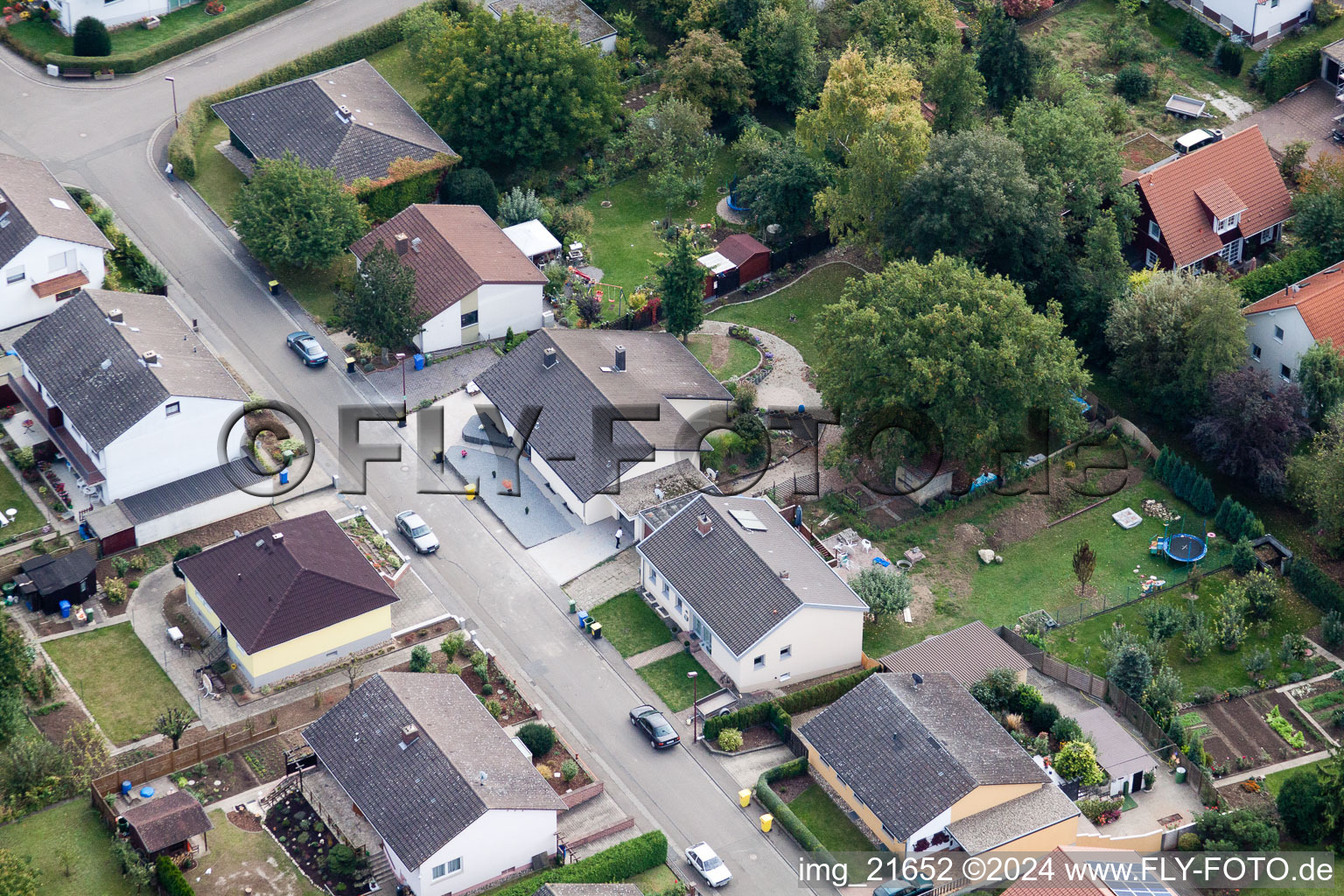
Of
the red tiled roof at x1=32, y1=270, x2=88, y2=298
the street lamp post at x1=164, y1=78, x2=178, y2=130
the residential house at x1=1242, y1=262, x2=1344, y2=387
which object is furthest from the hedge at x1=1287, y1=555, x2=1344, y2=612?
the street lamp post at x1=164, y1=78, x2=178, y2=130

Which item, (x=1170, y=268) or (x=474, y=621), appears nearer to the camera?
(x=474, y=621)

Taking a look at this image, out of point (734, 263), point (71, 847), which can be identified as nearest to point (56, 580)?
point (71, 847)

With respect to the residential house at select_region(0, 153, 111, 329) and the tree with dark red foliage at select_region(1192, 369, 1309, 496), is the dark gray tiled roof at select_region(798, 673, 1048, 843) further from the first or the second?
the residential house at select_region(0, 153, 111, 329)

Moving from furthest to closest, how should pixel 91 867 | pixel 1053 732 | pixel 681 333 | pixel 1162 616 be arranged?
pixel 681 333 → pixel 1162 616 → pixel 1053 732 → pixel 91 867

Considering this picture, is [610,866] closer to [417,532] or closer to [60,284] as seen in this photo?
[417,532]

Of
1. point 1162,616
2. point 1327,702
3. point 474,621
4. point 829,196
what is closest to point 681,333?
point 829,196

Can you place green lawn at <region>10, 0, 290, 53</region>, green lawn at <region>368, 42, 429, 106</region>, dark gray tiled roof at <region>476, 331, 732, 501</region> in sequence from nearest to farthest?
dark gray tiled roof at <region>476, 331, 732, 501</region> → green lawn at <region>10, 0, 290, 53</region> → green lawn at <region>368, 42, 429, 106</region>

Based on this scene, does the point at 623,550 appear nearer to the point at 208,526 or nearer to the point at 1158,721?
the point at 208,526
